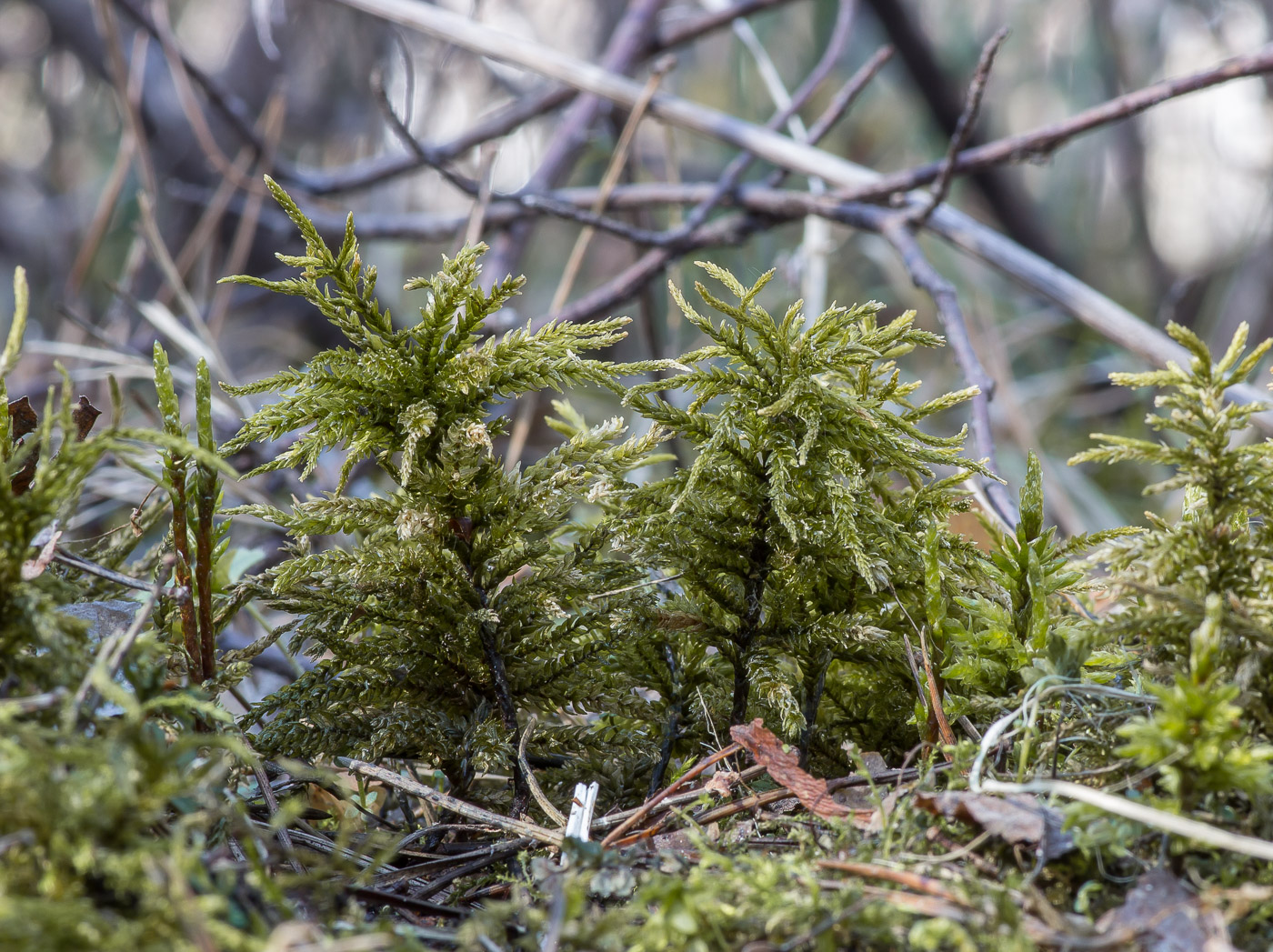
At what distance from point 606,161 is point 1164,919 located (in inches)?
145

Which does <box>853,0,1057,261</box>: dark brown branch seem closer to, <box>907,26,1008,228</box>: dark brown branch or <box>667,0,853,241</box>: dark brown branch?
<box>667,0,853,241</box>: dark brown branch

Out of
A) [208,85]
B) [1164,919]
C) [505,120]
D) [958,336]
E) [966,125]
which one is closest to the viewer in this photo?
[1164,919]

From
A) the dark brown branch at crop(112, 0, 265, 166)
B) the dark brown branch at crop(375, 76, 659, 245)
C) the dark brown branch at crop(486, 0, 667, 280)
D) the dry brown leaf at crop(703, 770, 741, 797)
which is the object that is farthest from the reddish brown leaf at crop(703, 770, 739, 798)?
the dark brown branch at crop(112, 0, 265, 166)

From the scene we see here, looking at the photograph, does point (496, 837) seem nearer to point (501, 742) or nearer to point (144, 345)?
point (501, 742)

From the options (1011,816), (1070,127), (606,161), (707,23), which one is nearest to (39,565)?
(1011,816)

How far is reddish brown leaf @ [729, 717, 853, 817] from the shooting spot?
878 millimetres

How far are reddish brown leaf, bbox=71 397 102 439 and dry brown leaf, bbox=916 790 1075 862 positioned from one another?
0.95 m

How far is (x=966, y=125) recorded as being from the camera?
68.2 inches

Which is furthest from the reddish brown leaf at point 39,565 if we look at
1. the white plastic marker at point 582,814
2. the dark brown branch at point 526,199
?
the dark brown branch at point 526,199

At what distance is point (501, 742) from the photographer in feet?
3.09

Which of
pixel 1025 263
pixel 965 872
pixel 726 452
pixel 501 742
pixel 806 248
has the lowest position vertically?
pixel 965 872

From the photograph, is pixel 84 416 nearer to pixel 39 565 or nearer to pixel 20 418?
pixel 20 418

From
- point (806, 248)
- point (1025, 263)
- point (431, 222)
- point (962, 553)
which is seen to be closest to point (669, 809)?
point (962, 553)

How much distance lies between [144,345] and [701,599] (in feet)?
8.77
